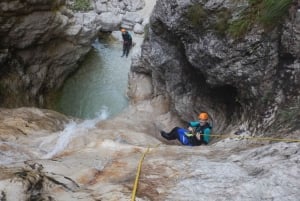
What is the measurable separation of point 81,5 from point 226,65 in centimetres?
1085

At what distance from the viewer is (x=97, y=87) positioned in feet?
53.0

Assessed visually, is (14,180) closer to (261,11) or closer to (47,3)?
(261,11)

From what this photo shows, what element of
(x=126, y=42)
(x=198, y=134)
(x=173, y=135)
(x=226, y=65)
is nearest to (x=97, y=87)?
(x=126, y=42)

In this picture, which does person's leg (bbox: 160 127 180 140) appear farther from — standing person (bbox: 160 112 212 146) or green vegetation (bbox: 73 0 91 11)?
green vegetation (bbox: 73 0 91 11)

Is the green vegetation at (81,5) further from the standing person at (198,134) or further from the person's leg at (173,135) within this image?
the standing person at (198,134)

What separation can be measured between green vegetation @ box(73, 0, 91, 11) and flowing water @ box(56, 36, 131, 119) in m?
1.91

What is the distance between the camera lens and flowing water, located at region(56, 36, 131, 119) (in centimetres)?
1540

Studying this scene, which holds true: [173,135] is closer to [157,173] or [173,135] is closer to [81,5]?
[157,173]

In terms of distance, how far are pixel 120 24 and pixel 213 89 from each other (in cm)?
1039

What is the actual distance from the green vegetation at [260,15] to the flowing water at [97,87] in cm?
720

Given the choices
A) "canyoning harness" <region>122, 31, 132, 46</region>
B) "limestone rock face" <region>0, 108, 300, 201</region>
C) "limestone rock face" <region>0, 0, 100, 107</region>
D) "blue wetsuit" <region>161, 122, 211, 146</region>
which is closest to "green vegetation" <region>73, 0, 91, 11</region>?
Result: "limestone rock face" <region>0, 0, 100, 107</region>

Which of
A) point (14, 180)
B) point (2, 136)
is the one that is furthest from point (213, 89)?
point (14, 180)

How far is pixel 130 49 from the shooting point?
18.5 meters

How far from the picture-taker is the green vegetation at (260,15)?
852cm
